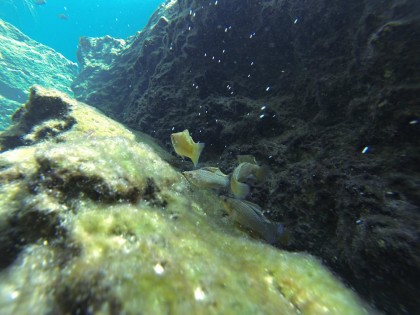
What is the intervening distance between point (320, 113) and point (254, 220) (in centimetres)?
273

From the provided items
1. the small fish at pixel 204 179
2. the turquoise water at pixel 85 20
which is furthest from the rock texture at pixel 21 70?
the turquoise water at pixel 85 20

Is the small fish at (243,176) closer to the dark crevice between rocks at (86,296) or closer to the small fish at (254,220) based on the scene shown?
the small fish at (254,220)

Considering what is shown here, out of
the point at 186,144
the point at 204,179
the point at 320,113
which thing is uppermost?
the point at 320,113

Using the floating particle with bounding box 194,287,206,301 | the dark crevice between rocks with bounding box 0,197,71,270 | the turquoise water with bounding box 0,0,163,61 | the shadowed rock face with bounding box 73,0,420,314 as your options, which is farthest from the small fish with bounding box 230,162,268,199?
the turquoise water with bounding box 0,0,163,61

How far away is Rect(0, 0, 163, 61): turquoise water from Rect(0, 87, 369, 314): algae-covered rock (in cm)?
5783

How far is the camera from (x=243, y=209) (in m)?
2.80

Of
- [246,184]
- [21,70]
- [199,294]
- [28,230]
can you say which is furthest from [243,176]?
[21,70]

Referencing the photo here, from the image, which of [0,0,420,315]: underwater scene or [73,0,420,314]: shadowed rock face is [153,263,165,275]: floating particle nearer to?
[0,0,420,315]: underwater scene

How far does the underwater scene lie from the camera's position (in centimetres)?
154

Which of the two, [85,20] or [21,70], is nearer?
[21,70]

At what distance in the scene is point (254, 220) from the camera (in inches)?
109

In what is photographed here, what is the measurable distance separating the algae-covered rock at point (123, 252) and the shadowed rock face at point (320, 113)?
59cm

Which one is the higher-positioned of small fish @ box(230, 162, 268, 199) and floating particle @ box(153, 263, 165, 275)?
small fish @ box(230, 162, 268, 199)

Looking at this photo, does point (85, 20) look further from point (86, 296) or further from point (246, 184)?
point (86, 296)
